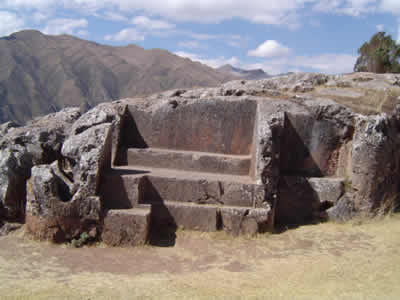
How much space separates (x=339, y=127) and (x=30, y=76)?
38092 millimetres

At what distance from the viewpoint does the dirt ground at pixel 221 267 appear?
4020 millimetres

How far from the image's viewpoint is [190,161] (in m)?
7.27

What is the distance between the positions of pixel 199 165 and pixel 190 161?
203 millimetres

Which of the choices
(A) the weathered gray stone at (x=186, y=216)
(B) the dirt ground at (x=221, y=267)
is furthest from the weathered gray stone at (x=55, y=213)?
(A) the weathered gray stone at (x=186, y=216)

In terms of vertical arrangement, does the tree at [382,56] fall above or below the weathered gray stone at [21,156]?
above

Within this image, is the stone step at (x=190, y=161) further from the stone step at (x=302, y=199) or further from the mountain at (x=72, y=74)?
the mountain at (x=72, y=74)

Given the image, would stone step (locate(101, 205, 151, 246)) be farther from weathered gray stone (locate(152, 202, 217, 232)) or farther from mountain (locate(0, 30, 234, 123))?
mountain (locate(0, 30, 234, 123))

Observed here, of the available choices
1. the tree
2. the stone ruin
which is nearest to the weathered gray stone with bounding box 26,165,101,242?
the stone ruin

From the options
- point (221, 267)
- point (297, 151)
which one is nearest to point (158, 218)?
point (221, 267)

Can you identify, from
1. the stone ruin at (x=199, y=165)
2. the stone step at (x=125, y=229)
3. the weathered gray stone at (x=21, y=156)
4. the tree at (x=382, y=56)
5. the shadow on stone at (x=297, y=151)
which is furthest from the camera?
the tree at (x=382, y=56)

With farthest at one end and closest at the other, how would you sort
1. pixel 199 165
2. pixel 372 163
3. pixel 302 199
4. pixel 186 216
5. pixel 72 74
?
pixel 72 74, pixel 199 165, pixel 302 199, pixel 372 163, pixel 186 216

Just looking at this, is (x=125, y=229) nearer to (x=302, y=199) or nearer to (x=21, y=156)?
(x=21, y=156)

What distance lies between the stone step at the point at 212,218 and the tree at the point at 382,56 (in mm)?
17335

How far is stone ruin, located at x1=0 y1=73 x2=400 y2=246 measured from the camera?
18.8 ft
